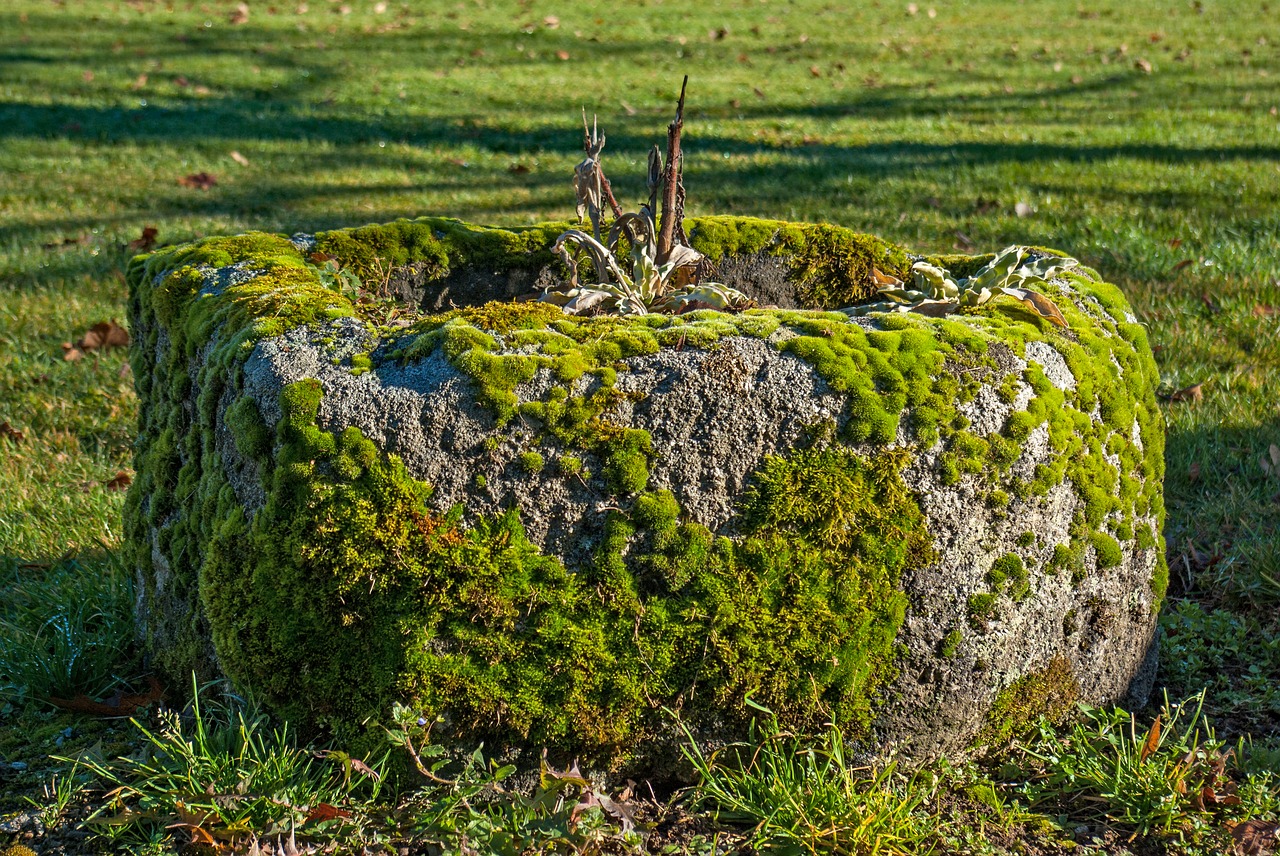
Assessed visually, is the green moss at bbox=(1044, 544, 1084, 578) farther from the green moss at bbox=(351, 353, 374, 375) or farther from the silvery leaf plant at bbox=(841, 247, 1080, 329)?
the green moss at bbox=(351, 353, 374, 375)

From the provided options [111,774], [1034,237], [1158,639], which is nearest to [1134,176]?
[1034,237]

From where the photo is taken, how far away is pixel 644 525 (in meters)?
2.20

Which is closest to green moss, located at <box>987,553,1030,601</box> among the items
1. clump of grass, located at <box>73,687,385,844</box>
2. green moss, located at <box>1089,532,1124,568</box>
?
green moss, located at <box>1089,532,1124,568</box>

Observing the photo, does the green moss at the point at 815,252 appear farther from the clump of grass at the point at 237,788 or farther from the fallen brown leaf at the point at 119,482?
the fallen brown leaf at the point at 119,482

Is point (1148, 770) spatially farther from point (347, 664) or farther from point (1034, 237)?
point (1034, 237)

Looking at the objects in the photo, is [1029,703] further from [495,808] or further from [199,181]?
[199,181]

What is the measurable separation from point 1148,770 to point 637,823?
116cm

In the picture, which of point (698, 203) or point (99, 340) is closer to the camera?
point (99, 340)

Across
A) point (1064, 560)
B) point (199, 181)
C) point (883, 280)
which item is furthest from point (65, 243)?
point (1064, 560)

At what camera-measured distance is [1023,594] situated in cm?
236

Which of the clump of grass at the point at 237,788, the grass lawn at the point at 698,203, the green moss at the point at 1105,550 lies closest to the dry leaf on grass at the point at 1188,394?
the grass lawn at the point at 698,203

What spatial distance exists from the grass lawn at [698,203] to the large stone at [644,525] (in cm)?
17

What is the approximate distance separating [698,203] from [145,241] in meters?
3.70

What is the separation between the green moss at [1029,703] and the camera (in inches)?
95.4
